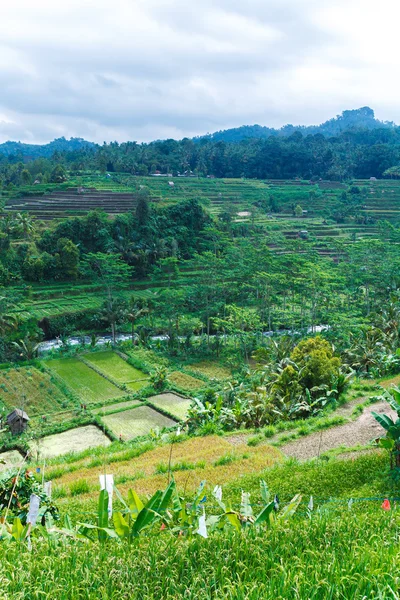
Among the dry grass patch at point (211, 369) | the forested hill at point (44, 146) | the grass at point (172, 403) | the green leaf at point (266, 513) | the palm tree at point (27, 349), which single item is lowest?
the dry grass patch at point (211, 369)

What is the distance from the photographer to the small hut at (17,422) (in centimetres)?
1574

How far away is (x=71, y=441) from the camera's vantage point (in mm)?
15805

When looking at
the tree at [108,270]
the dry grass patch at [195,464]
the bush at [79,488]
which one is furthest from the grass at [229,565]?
the tree at [108,270]

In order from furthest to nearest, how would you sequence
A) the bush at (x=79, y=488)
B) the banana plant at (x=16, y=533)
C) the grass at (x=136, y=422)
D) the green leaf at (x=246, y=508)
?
the grass at (x=136, y=422) → the bush at (x=79, y=488) → the green leaf at (x=246, y=508) → the banana plant at (x=16, y=533)

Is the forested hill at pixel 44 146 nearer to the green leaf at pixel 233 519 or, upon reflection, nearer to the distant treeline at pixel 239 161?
the distant treeline at pixel 239 161

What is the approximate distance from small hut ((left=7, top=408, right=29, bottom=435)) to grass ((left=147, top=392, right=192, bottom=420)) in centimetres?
488

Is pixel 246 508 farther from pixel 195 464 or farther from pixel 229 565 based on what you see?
pixel 195 464

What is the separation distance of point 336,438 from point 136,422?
8.91 meters

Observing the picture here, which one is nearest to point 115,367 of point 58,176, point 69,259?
point 69,259

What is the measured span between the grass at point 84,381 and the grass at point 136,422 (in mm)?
1667

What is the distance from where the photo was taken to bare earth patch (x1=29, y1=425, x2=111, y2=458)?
1499cm

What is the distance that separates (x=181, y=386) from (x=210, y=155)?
186ft

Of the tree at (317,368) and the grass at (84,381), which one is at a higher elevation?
the tree at (317,368)

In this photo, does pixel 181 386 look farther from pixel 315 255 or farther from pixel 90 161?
pixel 90 161
